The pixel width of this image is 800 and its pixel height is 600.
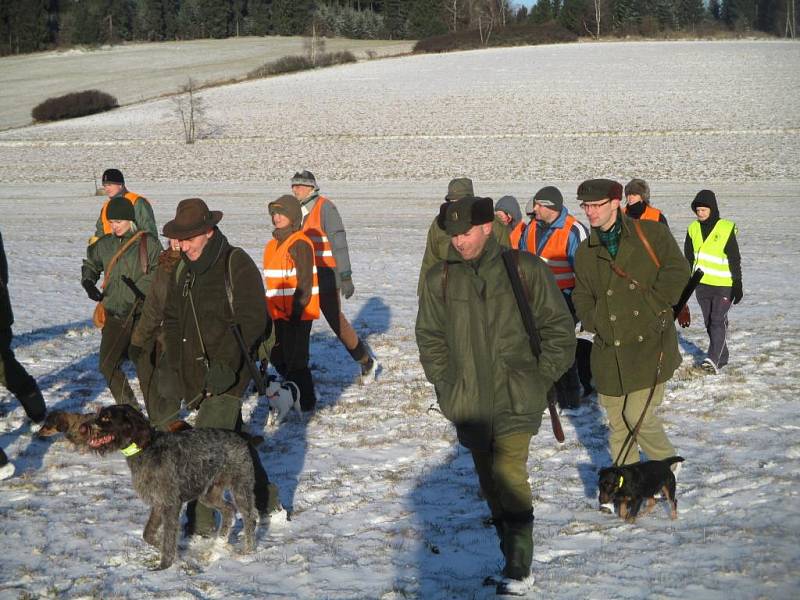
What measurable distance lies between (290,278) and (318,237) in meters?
0.88

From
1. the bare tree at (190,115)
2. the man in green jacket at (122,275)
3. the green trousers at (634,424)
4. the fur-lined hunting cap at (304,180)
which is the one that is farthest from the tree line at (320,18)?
the green trousers at (634,424)

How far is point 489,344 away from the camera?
454 cm

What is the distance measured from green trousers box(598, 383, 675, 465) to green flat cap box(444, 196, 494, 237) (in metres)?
1.92

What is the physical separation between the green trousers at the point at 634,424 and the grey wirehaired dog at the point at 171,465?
232 cm

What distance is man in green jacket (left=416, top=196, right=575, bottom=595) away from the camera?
4516 millimetres

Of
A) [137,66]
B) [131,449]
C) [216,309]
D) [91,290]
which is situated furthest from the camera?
[137,66]

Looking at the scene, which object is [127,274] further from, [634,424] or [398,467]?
[634,424]

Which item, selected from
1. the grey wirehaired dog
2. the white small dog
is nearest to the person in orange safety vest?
the white small dog

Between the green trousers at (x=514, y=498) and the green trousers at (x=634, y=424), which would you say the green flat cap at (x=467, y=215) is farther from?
the green trousers at (x=634, y=424)

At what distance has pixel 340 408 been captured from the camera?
8.38 m

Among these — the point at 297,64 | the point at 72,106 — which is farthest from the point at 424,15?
the point at 72,106

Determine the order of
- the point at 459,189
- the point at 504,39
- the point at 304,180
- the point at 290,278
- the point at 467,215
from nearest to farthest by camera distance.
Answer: the point at 467,215
the point at 290,278
the point at 459,189
the point at 304,180
the point at 504,39

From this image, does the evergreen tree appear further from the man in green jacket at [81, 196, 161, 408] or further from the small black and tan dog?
the small black and tan dog

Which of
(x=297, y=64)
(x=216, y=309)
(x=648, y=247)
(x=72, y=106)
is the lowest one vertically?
(x=216, y=309)
